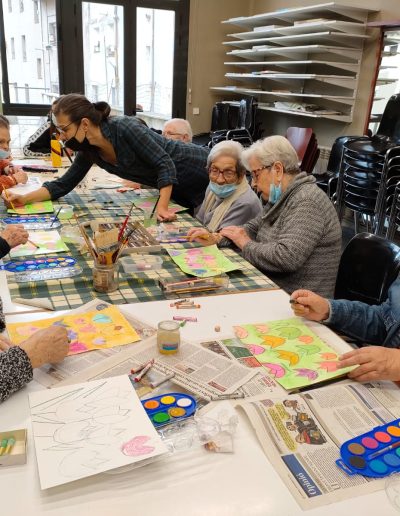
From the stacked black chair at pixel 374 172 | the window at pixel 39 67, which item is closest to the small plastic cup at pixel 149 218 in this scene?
the stacked black chair at pixel 374 172

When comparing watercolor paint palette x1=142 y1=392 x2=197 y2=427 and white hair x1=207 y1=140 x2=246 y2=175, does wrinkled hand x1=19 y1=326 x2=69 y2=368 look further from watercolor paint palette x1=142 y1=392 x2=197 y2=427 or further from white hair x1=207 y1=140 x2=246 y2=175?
white hair x1=207 y1=140 x2=246 y2=175

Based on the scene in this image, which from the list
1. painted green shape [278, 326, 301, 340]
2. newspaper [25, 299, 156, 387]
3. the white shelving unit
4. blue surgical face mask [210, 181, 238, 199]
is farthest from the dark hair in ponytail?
the white shelving unit

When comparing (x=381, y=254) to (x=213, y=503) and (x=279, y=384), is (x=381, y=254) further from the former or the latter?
(x=213, y=503)

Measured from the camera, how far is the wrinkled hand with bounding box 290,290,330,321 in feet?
4.39

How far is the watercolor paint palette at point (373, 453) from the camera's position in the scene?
2.69ft

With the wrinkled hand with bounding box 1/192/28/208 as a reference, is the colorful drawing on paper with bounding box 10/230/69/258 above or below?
below

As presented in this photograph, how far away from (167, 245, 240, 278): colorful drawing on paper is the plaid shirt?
0.64 meters

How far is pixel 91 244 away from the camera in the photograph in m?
1.49

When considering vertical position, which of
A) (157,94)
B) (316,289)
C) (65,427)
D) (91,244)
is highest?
(157,94)

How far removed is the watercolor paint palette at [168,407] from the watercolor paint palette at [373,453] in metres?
0.29

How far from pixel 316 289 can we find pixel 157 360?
0.93 m

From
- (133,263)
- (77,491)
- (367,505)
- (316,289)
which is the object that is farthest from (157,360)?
(316,289)

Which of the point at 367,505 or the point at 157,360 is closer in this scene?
the point at 367,505

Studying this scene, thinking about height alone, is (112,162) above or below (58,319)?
above
